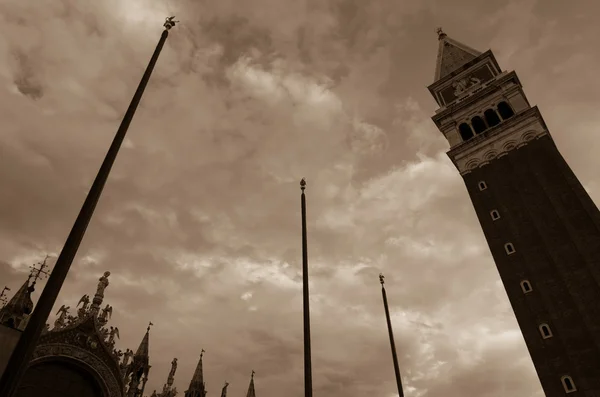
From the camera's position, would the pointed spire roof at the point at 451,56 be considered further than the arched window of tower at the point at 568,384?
Yes

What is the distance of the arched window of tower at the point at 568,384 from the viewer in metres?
31.6

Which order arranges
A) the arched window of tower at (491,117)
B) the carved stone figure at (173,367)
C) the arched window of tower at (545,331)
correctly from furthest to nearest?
the arched window of tower at (491,117), the carved stone figure at (173,367), the arched window of tower at (545,331)

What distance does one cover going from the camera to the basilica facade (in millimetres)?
28094

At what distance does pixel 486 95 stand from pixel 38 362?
51641 millimetres

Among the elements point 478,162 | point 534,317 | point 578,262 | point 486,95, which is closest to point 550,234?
point 578,262

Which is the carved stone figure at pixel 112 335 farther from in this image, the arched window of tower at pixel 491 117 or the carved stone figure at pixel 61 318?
the arched window of tower at pixel 491 117

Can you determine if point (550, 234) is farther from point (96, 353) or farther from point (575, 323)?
A: point (96, 353)

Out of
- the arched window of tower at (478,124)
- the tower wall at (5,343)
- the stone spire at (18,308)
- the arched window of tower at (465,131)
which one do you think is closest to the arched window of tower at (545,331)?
the arched window of tower at (465,131)

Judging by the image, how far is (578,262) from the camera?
3584 centimetres

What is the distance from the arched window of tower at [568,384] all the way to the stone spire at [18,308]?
39.7 meters

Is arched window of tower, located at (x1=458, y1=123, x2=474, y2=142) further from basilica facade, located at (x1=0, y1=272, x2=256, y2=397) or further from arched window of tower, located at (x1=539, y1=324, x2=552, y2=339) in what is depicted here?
basilica facade, located at (x1=0, y1=272, x2=256, y2=397)

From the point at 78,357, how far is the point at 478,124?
155 feet

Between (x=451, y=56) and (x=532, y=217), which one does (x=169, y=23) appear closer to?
(x=532, y=217)

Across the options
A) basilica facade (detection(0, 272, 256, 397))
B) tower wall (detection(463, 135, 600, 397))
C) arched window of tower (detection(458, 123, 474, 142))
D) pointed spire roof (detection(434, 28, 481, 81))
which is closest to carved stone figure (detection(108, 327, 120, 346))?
basilica facade (detection(0, 272, 256, 397))
